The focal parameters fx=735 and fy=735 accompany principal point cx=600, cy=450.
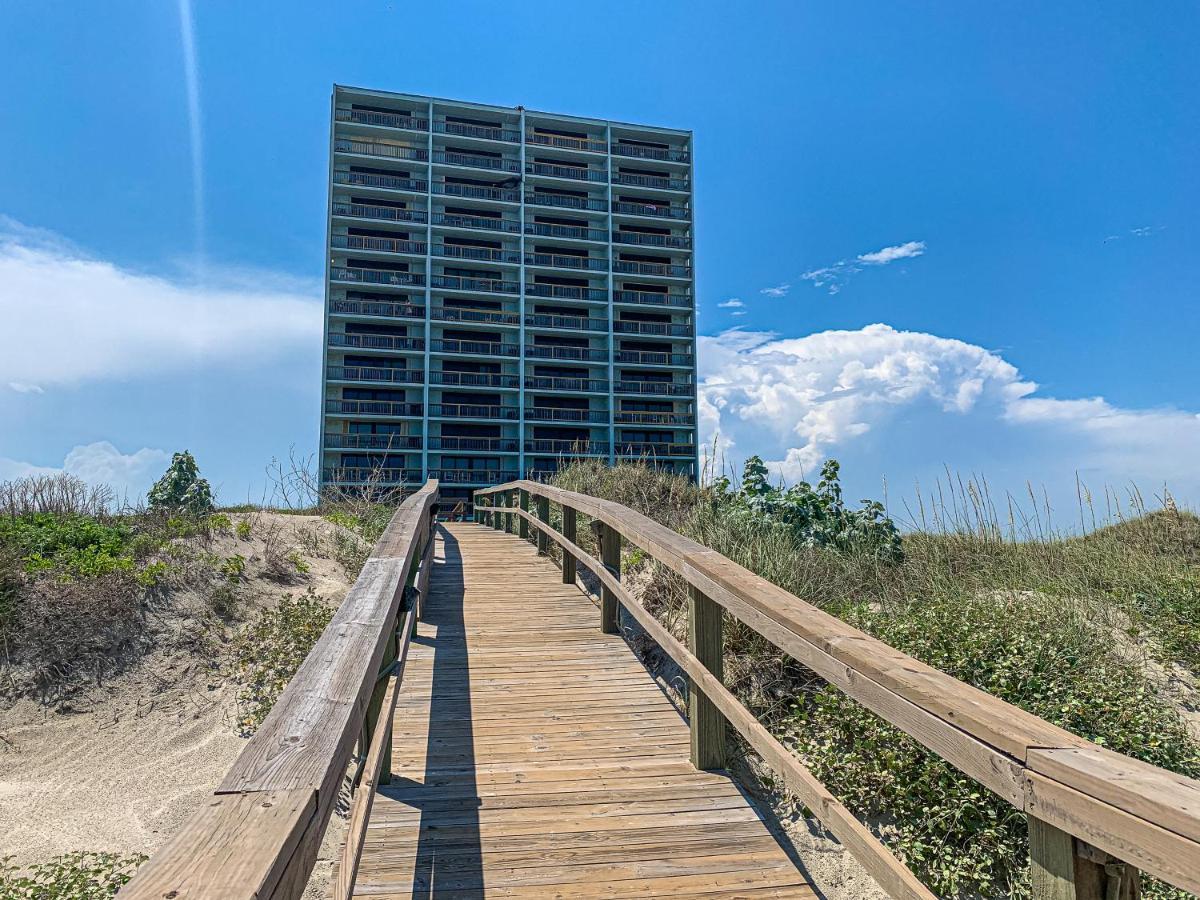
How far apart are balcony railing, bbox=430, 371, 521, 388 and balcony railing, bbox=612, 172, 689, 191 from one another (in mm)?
12926

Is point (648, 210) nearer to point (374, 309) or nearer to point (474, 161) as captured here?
point (474, 161)

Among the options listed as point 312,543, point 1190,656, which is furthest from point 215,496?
point 1190,656

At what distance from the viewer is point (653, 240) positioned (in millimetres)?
41969

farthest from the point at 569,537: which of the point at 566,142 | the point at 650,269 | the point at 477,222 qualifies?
the point at 566,142

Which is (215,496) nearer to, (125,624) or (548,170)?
(125,624)

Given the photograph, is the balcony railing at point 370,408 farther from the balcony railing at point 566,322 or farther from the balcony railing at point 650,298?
the balcony railing at point 650,298

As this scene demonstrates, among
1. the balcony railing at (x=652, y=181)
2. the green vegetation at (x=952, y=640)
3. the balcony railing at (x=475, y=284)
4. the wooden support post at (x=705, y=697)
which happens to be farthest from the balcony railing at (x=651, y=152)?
the wooden support post at (x=705, y=697)

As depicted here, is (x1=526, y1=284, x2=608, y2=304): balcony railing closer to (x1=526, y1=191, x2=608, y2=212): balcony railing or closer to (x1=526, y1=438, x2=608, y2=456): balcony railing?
(x1=526, y1=191, x2=608, y2=212): balcony railing

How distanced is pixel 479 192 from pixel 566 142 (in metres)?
6.01

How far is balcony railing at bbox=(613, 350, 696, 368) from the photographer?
40.3 meters

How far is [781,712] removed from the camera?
4391 mm

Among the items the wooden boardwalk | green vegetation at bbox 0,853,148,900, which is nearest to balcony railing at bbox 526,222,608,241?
the wooden boardwalk

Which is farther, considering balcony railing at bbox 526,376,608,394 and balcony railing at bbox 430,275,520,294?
balcony railing at bbox 526,376,608,394

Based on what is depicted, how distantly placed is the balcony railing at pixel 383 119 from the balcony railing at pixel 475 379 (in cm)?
1330
